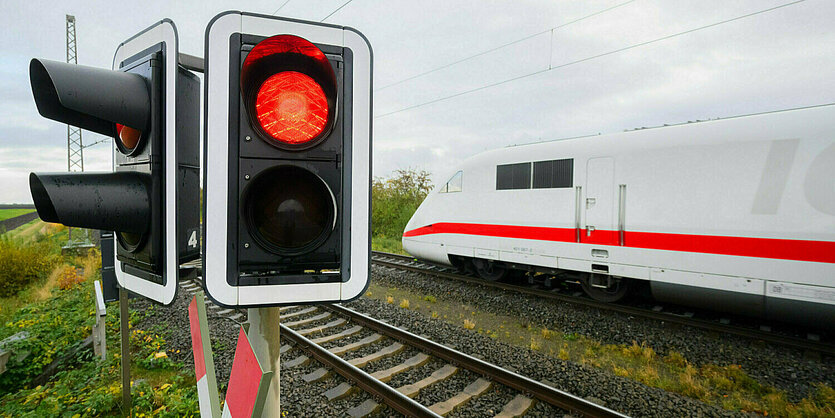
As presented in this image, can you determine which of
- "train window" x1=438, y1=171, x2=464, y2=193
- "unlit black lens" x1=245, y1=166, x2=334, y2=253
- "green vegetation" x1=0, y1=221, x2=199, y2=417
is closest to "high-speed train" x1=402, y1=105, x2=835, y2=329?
"train window" x1=438, y1=171, x2=464, y2=193

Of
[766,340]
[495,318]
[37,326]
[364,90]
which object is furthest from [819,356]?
[37,326]

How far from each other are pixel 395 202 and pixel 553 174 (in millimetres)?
14832

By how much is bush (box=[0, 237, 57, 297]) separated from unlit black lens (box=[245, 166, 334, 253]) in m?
13.4

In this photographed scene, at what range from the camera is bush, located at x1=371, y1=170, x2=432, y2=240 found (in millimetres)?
21555

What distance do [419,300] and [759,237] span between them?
6287 mm

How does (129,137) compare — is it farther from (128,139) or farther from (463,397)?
(463,397)

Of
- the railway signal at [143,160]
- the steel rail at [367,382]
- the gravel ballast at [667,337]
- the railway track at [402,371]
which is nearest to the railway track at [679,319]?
the gravel ballast at [667,337]

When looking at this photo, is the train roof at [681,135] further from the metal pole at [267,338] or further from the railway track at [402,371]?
the metal pole at [267,338]

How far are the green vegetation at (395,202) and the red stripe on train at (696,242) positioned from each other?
11.6 meters

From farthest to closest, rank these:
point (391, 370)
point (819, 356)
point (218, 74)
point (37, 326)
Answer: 1. point (37, 326)
2. point (819, 356)
3. point (391, 370)
4. point (218, 74)

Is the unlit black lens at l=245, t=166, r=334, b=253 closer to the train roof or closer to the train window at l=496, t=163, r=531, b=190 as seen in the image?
the train roof

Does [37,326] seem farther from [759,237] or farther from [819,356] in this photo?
[819,356]

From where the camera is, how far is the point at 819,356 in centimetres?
591

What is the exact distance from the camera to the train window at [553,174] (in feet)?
27.2
